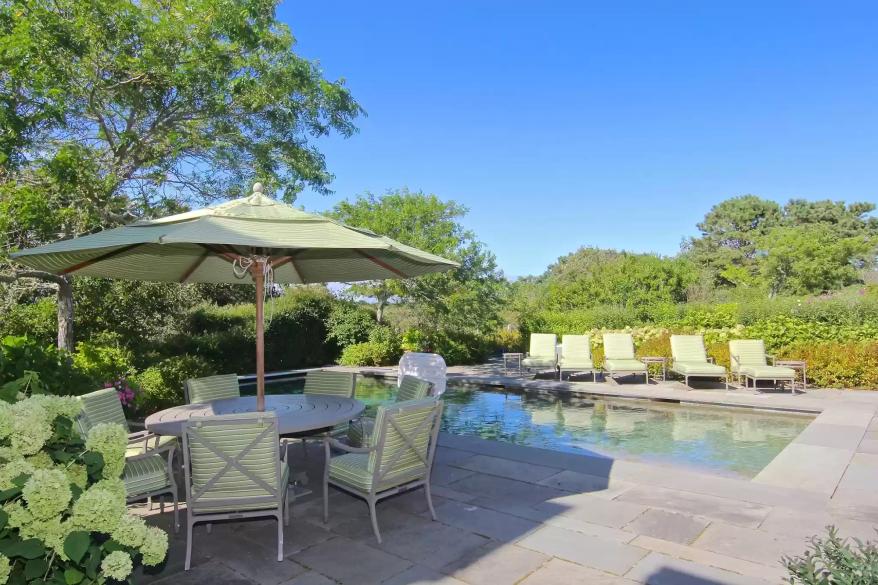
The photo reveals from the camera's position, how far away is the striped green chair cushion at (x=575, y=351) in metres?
11.6

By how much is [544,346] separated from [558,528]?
9150mm

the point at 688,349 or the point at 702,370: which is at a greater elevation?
the point at 688,349

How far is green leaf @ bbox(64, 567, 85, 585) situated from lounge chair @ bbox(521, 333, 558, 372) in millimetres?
11100

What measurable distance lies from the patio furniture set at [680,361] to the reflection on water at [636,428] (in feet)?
4.75

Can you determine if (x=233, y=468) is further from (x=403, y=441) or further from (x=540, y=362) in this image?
(x=540, y=362)

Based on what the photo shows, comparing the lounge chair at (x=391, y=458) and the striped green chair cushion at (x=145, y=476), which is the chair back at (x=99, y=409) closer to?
the striped green chair cushion at (x=145, y=476)

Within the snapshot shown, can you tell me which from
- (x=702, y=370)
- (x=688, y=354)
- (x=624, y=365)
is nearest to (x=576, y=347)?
(x=624, y=365)

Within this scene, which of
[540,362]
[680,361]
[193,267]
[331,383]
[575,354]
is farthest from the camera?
[540,362]

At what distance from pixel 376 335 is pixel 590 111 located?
9.72m

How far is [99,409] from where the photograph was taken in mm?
3848

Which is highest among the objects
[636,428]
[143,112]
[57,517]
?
[143,112]

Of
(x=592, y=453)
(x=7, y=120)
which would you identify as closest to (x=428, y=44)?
(x=7, y=120)

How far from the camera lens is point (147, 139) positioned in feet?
26.1

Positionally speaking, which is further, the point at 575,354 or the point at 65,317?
the point at 575,354
